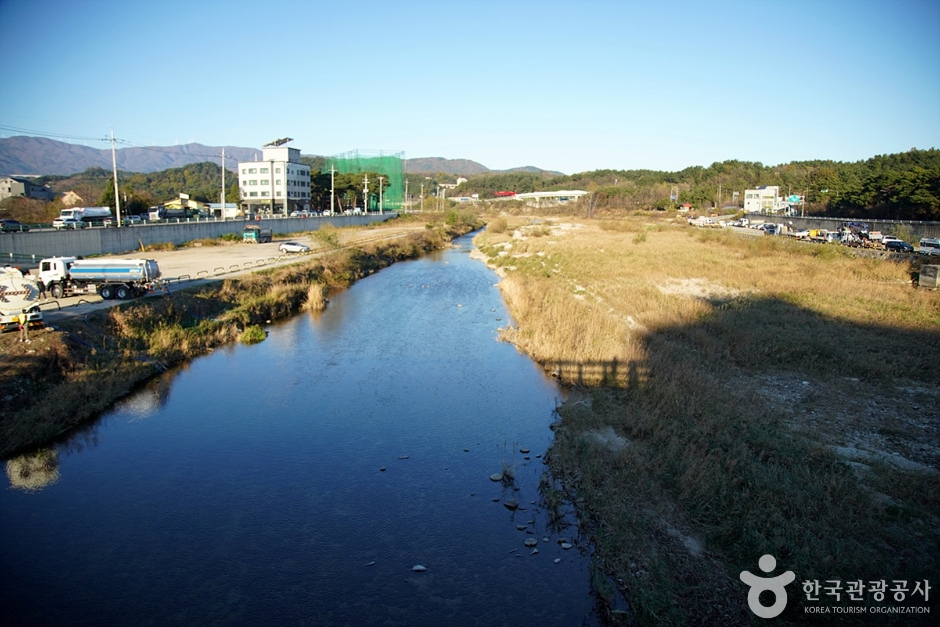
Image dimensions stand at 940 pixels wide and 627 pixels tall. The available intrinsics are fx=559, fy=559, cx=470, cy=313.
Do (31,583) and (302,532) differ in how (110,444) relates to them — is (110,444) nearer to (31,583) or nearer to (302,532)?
(31,583)

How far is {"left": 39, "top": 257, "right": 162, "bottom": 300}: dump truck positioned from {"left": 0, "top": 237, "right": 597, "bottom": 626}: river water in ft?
17.3

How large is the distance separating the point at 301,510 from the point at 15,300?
11.7 m

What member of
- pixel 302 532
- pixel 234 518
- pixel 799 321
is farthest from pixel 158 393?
pixel 799 321

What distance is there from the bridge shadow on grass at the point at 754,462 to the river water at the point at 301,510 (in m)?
1.02

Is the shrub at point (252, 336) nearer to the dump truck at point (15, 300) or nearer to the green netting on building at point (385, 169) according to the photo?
the dump truck at point (15, 300)

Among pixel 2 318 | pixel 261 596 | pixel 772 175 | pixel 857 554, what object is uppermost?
pixel 772 175

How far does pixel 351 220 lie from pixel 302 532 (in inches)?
2575

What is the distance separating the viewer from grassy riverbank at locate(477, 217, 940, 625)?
723 cm

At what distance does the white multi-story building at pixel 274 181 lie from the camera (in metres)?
85.4

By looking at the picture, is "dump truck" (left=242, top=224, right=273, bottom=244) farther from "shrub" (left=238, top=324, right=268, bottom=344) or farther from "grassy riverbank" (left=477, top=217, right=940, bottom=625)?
"grassy riverbank" (left=477, top=217, right=940, bottom=625)

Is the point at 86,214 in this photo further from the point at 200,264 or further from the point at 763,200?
the point at 763,200

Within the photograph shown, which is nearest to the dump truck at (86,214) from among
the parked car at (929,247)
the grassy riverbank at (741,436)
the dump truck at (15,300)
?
the dump truck at (15,300)

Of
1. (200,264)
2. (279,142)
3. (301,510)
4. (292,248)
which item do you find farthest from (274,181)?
(301,510)

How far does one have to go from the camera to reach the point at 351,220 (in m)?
71.0
